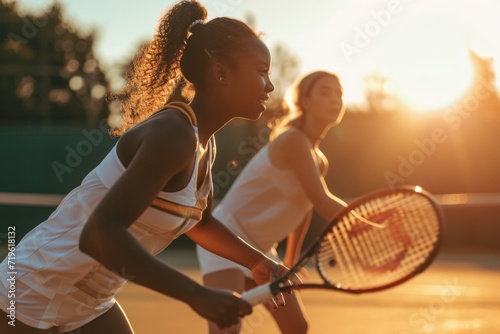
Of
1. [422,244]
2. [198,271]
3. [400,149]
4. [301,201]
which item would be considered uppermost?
[422,244]

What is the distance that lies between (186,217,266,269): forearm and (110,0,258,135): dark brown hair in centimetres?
44

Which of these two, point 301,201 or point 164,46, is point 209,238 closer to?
point 164,46

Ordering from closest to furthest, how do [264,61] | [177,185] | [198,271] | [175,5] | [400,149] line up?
[177,185] → [264,61] → [175,5] → [198,271] → [400,149]

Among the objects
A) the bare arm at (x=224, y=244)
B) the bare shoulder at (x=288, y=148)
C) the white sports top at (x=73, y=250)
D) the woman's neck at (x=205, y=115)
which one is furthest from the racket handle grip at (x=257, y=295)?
the bare shoulder at (x=288, y=148)

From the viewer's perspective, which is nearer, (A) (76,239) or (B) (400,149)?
(A) (76,239)

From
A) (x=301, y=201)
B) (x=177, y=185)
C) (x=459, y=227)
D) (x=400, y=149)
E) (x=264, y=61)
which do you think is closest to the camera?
(x=177, y=185)

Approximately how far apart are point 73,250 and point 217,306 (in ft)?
1.68

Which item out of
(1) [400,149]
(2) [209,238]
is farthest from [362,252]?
(1) [400,149]

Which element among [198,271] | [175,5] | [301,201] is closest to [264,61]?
[175,5]

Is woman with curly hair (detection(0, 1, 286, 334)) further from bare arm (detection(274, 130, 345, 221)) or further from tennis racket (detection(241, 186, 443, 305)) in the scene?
bare arm (detection(274, 130, 345, 221))

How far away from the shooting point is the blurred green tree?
55500 mm

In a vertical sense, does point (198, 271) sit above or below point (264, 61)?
below

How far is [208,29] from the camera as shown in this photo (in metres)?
2.98

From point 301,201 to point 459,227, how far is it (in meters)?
10.8
